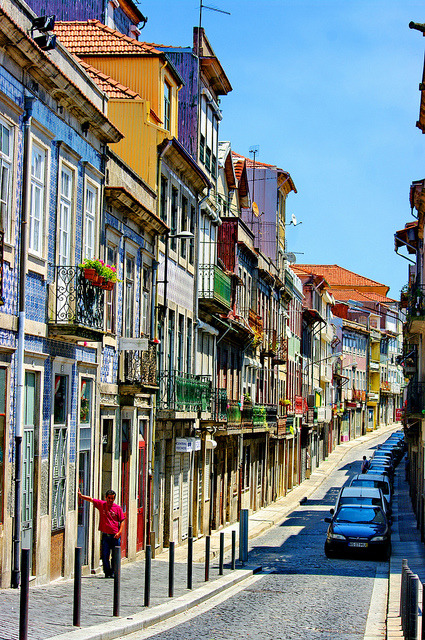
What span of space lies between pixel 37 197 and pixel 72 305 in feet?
5.82

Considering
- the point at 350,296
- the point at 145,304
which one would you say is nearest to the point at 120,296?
the point at 145,304

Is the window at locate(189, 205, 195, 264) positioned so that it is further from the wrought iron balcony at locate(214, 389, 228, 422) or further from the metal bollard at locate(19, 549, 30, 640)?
the metal bollard at locate(19, 549, 30, 640)

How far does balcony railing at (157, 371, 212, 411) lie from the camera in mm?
24938

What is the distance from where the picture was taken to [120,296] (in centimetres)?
2100

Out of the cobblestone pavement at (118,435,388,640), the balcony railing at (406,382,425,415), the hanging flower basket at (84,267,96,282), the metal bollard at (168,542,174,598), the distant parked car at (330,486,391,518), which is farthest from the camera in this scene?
the balcony railing at (406,382,425,415)

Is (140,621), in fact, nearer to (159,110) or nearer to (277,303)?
(159,110)

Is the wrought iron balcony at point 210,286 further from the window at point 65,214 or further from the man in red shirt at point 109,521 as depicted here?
the man in red shirt at point 109,521

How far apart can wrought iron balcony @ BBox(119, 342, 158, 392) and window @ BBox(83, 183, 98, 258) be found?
121 inches

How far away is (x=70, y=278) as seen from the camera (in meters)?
16.2

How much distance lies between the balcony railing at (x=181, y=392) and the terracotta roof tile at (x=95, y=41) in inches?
300

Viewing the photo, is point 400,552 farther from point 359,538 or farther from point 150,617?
point 150,617

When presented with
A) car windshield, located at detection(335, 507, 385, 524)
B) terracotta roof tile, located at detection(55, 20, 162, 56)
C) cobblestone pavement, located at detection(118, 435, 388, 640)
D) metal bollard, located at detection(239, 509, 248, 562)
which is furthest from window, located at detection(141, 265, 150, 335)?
car windshield, located at detection(335, 507, 385, 524)

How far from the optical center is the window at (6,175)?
14.0 meters

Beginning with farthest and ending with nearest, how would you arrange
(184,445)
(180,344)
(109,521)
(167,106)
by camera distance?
(180,344) < (184,445) < (167,106) < (109,521)
